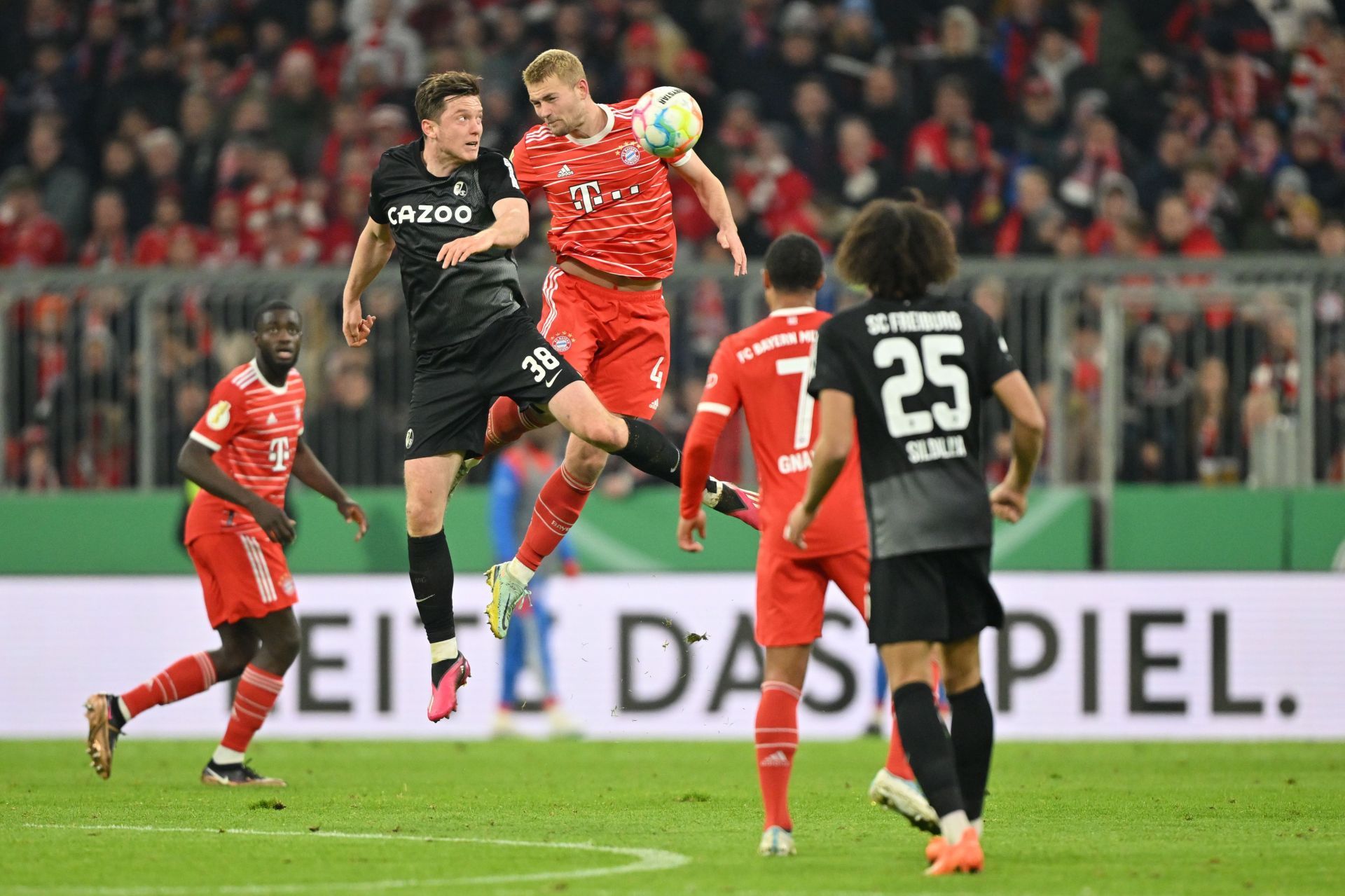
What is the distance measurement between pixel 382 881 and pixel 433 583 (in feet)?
8.62

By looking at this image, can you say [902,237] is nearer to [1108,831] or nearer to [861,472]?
[861,472]

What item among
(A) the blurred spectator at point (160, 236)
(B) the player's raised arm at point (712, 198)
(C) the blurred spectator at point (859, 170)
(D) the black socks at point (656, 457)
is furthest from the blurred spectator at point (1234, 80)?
(D) the black socks at point (656, 457)

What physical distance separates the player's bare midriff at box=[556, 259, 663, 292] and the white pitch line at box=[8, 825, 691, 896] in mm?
2896

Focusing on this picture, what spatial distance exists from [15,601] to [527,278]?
4.94m

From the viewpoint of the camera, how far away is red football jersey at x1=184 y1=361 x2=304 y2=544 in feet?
36.8

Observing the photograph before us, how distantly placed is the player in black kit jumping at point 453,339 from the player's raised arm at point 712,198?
0.91 m

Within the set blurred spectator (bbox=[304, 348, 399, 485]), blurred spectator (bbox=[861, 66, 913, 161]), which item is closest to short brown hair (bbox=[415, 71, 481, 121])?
blurred spectator (bbox=[304, 348, 399, 485])

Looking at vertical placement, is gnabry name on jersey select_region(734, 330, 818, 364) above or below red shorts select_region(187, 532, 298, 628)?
above

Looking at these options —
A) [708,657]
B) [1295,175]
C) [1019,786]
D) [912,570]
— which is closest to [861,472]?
[912,570]

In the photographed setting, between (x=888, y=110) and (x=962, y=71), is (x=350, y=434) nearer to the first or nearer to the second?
(x=888, y=110)

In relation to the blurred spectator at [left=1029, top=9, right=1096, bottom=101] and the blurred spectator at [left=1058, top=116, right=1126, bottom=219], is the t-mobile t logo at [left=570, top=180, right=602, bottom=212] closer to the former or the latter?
the blurred spectator at [left=1058, top=116, right=1126, bottom=219]

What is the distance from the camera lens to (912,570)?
6922 mm

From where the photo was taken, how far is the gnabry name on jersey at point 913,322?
6.97 metres

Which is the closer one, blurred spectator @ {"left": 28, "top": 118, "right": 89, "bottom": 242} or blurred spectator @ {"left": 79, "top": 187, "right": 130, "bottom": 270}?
blurred spectator @ {"left": 79, "top": 187, "right": 130, "bottom": 270}
